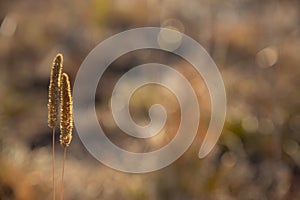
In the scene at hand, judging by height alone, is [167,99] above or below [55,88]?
below

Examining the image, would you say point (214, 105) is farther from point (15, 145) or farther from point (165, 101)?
point (15, 145)

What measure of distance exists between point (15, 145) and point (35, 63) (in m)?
0.94

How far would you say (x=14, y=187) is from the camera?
139 centimetres

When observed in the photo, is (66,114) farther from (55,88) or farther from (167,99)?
(167,99)

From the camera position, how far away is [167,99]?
2078 mm

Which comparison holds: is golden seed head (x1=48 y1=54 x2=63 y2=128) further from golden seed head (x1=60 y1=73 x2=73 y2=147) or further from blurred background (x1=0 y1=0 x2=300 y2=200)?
blurred background (x1=0 y1=0 x2=300 y2=200)

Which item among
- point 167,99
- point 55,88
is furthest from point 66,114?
point 167,99

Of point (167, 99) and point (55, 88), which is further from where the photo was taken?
point (167, 99)

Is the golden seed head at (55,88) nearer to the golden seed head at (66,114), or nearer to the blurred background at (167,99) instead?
the golden seed head at (66,114)

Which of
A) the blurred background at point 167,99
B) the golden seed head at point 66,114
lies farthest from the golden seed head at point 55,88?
the blurred background at point 167,99

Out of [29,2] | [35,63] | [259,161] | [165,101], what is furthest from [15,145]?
[29,2]

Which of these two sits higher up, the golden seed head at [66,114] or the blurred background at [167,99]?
the golden seed head at [66,114]

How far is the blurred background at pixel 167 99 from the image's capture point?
5.02 ft

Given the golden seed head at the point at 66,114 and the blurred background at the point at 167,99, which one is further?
the blurred background at the point at 167,99
